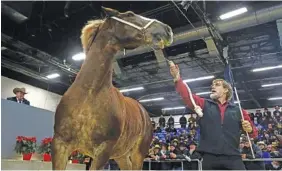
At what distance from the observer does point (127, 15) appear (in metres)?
2.28

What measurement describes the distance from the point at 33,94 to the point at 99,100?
43.9 feet

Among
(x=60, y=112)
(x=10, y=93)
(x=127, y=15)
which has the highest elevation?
(x=10, y=93)

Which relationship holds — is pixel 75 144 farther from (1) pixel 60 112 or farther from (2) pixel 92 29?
(2) pixel 92 29

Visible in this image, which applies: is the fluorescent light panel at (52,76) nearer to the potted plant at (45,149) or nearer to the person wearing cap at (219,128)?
the potted plant at (45,149)

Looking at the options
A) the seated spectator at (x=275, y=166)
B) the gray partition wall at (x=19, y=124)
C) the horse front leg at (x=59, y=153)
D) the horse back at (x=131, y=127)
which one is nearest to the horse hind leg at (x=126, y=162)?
the horse back at (x=131, y=127)

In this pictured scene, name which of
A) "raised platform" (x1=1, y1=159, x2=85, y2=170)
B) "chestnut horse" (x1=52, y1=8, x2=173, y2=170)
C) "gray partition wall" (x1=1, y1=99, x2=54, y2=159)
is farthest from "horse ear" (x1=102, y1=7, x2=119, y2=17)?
"gray partition wall" (x1=1, y1=99, x2=54, y2=159)

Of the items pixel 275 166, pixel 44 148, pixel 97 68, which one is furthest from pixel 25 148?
pixel 275 166

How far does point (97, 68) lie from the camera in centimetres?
211

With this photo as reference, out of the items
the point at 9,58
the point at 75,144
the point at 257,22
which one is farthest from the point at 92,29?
the point at 9,58

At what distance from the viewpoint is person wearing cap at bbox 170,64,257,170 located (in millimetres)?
2029

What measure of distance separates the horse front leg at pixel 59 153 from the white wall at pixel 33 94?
12.0m

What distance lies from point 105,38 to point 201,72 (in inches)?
444

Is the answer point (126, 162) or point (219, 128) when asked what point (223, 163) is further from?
point (126, 162)

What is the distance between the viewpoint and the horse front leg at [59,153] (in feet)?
6.12
